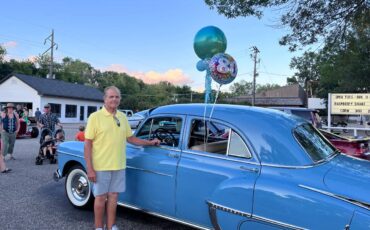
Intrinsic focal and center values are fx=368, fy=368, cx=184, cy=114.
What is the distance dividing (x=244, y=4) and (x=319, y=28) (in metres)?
2.68

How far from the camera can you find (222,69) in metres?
8.46

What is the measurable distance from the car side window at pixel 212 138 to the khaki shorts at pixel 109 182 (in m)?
0.94

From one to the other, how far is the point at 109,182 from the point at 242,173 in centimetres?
166

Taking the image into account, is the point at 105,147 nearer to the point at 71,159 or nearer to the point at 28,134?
the point at 71,159

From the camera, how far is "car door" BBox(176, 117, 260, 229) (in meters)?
3.71

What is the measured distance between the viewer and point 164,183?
14.9 ft

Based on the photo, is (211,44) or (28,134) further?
(28,134)

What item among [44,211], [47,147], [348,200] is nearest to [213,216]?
[348,200]

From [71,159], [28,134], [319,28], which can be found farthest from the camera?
[28,134]

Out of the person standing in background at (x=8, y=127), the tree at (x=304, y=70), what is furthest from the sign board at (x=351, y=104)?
the tree at (x=304, y=70)

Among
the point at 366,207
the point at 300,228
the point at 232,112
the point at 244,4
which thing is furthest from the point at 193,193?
the point at 244,4

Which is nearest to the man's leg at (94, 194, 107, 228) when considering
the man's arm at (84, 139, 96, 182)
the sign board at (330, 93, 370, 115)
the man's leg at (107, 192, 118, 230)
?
the man's leg at (107, 192, 118, 230)

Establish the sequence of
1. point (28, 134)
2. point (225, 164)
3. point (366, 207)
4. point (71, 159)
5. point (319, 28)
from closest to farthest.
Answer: point (366, 207) → point (225, 164) → point (71, 159) → point (319, 28) → point (28, 134)

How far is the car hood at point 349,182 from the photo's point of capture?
3219mm
